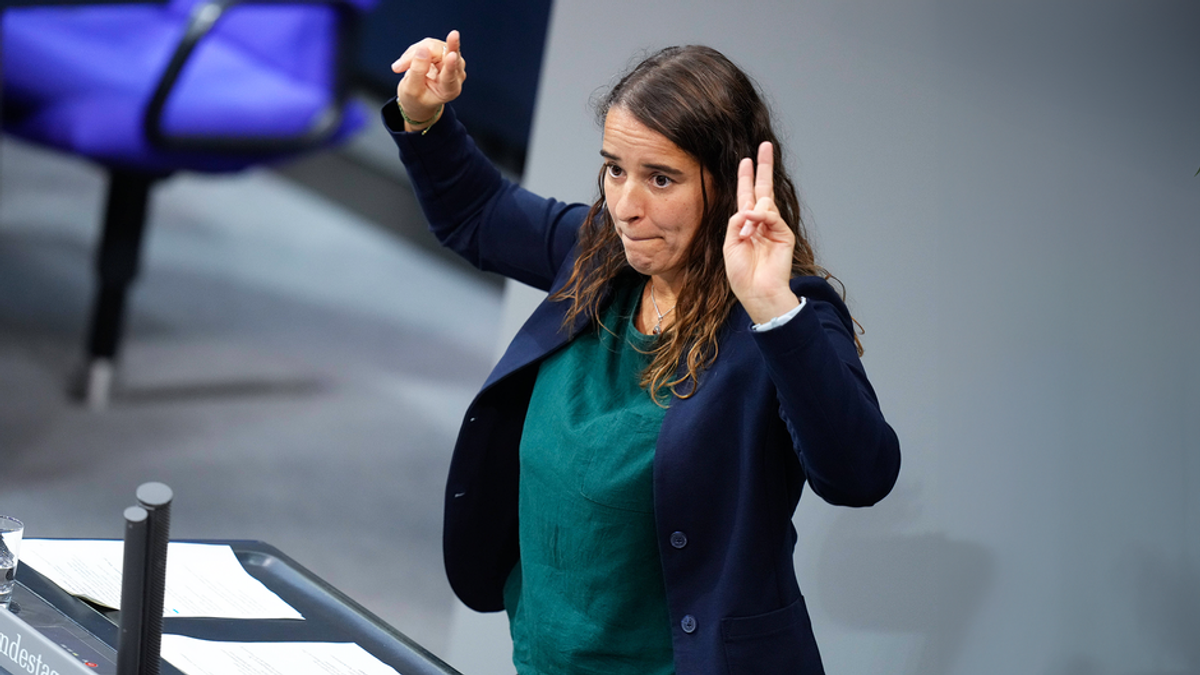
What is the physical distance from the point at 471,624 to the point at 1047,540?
106 centimetres

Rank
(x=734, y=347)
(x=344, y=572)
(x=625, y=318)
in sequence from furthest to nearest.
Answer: (x=344, y=572) < (x=625, y=318) < (x=734, y=347)

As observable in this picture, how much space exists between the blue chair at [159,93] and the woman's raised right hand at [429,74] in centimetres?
185

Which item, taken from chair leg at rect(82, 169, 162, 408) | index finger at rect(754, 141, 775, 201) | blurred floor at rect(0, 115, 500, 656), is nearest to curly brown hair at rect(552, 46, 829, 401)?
index finger at rect(754, 141, 775, 201)

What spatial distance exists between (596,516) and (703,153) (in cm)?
41

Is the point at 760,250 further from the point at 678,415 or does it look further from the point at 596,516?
the point at 596,516

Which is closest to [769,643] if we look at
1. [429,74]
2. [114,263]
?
[429,74]

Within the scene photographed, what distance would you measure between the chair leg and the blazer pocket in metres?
2.62

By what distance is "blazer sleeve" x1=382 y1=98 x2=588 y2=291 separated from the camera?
1676mm

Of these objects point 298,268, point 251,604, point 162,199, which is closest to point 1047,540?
point 251,604

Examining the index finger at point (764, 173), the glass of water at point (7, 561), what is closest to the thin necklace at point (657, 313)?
the index finger at point (764, 173)

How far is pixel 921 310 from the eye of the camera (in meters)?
1.85

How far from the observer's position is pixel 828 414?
124cm

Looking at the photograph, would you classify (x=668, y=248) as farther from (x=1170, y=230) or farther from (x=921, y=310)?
(x=1170, y=230)

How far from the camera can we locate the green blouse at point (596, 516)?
145 cm
